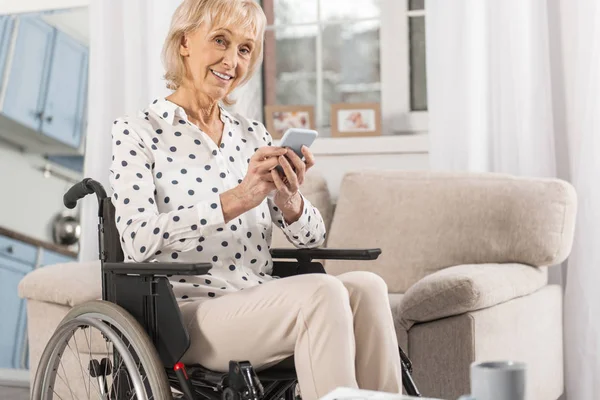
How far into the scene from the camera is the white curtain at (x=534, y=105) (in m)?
3.03

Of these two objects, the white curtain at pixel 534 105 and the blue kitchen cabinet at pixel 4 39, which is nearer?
the white curtain at pixel 534 105

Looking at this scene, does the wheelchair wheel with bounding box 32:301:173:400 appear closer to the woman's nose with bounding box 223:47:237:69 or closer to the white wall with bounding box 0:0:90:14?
the woman's nose with bounding box 223:47:237:69

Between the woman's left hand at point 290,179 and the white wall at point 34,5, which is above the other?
the white wall at point 34,5

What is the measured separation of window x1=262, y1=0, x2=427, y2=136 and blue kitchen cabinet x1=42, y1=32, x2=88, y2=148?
6.53 ft

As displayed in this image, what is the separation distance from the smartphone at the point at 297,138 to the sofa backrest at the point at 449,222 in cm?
109

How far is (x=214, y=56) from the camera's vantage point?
6.86 feet

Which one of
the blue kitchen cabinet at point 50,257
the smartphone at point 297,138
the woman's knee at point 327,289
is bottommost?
the blue kitchen cabinet at point 50,257

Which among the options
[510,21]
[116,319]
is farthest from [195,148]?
[510,21]

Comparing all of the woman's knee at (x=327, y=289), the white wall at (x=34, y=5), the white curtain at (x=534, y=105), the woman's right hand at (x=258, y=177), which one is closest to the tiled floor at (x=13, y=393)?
the white wall at (x=34, y=5)

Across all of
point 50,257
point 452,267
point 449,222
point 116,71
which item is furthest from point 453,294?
point 50,257

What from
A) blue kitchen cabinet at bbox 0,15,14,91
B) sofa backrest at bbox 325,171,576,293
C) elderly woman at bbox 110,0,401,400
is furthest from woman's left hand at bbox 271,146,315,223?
blue kitchen cabinet at bbox 0,15,14,91

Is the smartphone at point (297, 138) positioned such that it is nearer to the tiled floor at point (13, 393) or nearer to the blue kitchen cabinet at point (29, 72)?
the tiled floor at point (13, 393)

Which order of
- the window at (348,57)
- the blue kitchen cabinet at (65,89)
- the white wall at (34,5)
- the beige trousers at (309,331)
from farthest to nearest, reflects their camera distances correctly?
the blue kitchen cabinet at (65,89)
the white wall at (34,5)
the window at (348,57)
the beige trousers at (309,331)

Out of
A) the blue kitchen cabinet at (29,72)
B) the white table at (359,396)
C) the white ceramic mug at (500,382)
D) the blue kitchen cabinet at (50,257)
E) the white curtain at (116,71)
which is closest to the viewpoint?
the white ceramic mug at (500,382)
